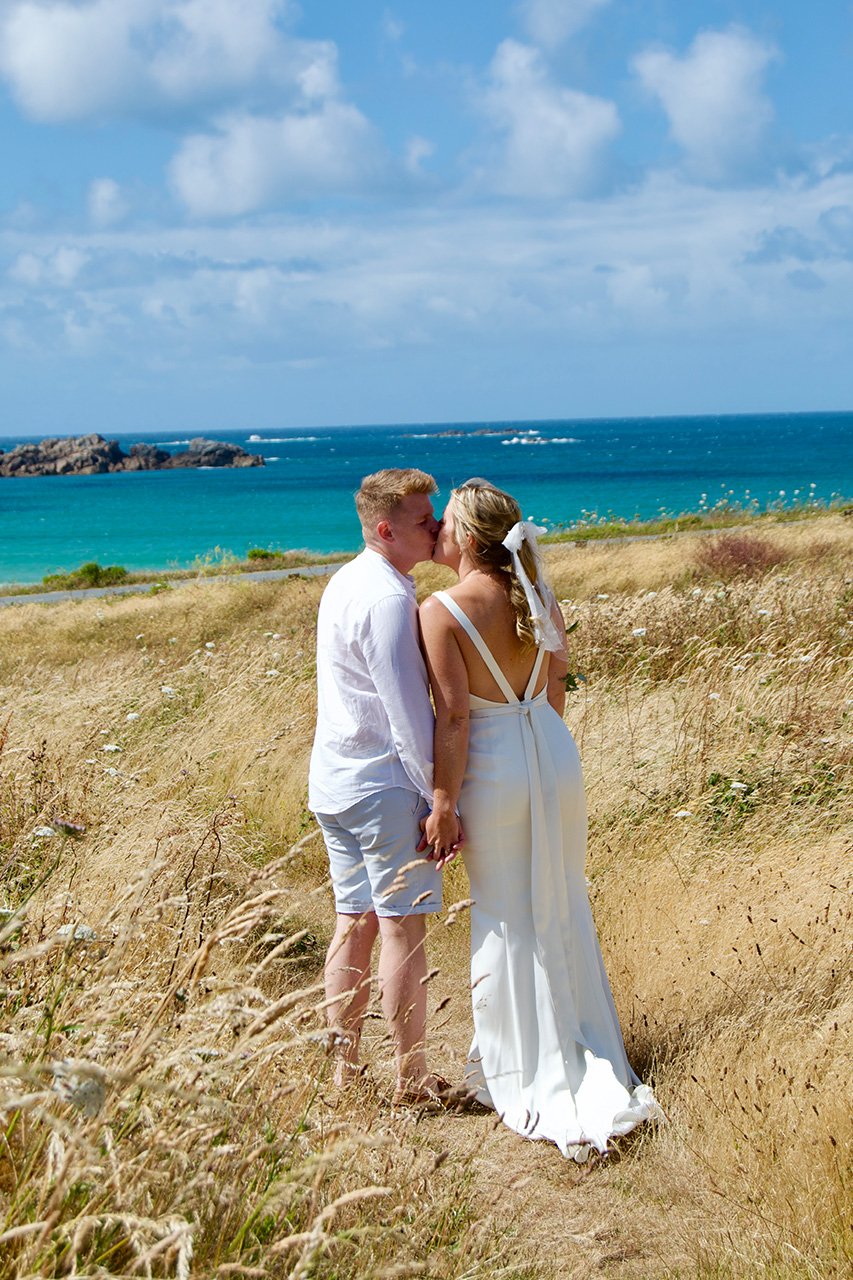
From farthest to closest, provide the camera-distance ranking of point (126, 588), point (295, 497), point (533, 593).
→ point (295, 497) → point (126, 588) → point (533, 593)

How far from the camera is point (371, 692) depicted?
3525 mm

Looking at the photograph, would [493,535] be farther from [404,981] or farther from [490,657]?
[404,981]

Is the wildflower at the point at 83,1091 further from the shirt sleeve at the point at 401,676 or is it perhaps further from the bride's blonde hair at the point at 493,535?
the bride's blonde hair at the point at 493,535

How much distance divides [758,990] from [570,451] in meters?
150

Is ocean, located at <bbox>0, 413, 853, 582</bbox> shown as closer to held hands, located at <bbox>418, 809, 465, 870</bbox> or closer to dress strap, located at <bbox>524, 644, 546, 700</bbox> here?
dress strap, located at <bbox>524, 644, 546, 700</bbox>

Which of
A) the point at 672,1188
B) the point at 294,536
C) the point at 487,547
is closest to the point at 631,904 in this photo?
the point at 672,1188

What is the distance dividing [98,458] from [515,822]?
134 m

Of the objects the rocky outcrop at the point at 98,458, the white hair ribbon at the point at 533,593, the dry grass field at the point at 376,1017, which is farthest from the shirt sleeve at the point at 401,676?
the rocky outcrop at the point at 98,458

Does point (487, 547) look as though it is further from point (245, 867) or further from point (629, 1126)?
point (245, 867)

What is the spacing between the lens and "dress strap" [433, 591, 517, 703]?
11.4 ft

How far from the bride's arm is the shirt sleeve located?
5cm

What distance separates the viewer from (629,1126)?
3.35 metres

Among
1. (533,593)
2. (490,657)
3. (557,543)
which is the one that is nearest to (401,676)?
(490,657)

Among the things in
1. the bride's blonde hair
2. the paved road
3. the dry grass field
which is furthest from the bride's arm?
the paved road
